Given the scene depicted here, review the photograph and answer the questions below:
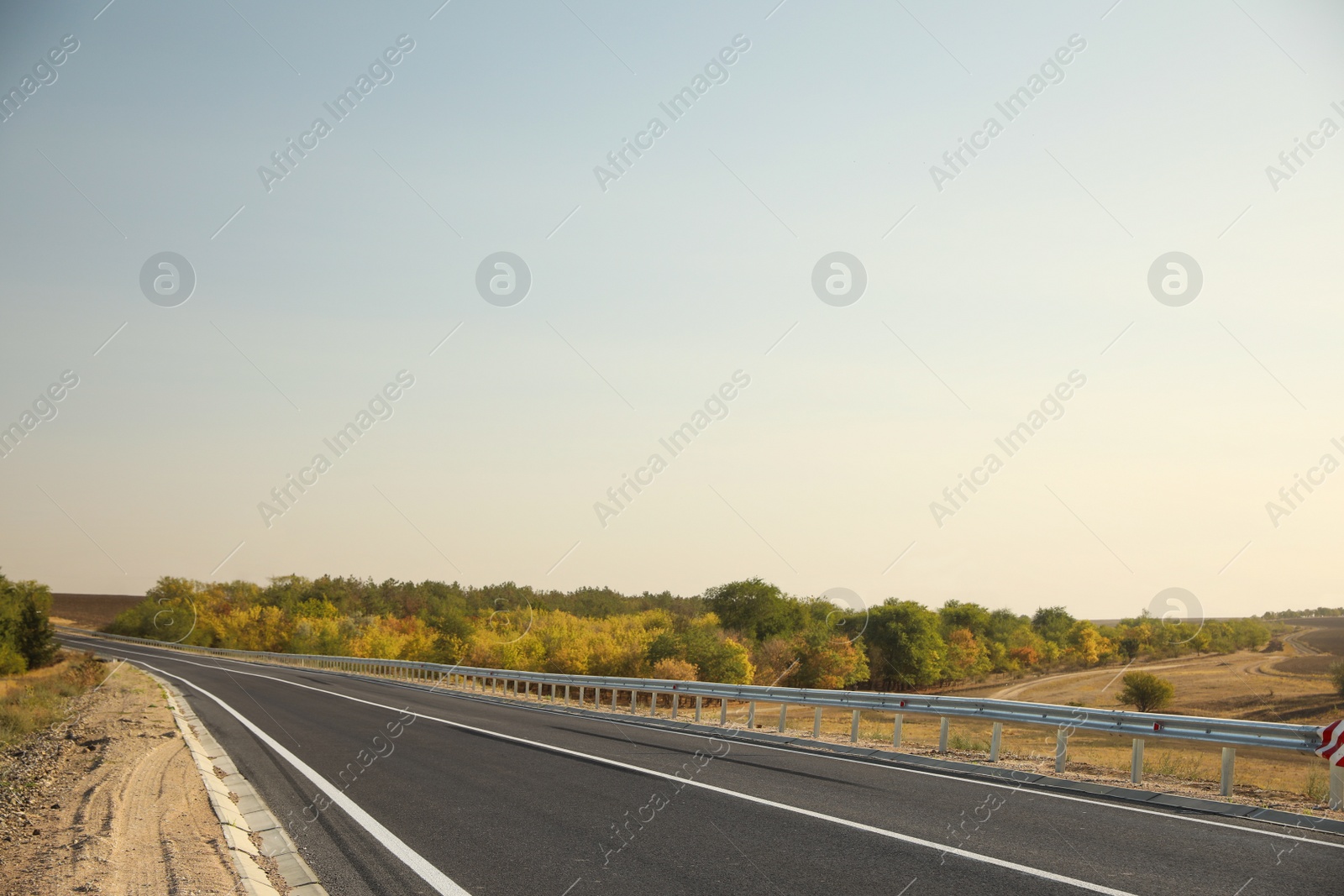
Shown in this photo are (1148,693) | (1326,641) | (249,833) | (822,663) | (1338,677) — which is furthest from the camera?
(1326,641)

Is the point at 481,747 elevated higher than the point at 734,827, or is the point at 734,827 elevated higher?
the point at 481,747

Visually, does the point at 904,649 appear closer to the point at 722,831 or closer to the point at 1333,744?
the point at 1333,744

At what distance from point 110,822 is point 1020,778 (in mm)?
10283

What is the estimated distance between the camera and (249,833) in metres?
8.58

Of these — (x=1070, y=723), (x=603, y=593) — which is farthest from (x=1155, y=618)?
(x=1070, y=723)

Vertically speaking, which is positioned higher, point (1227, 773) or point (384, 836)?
point (384, 836)

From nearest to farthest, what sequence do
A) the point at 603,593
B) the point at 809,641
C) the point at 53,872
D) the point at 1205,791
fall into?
the point at 53,872, the point at 1205,791, the point at 809,641, the point at 603,593

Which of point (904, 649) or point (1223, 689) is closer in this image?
point (1223, 689)

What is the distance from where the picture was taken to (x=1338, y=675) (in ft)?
157

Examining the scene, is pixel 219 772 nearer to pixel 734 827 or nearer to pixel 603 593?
pixel 734 827

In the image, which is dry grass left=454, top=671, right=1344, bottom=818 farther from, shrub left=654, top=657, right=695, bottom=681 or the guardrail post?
shrub left=654, top=657, right=695, bottom=681

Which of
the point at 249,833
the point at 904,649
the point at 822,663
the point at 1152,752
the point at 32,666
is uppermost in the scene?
the point at 32,666

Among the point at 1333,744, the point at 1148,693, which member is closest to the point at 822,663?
the point at 1148,693

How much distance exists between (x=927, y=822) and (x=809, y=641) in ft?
191
